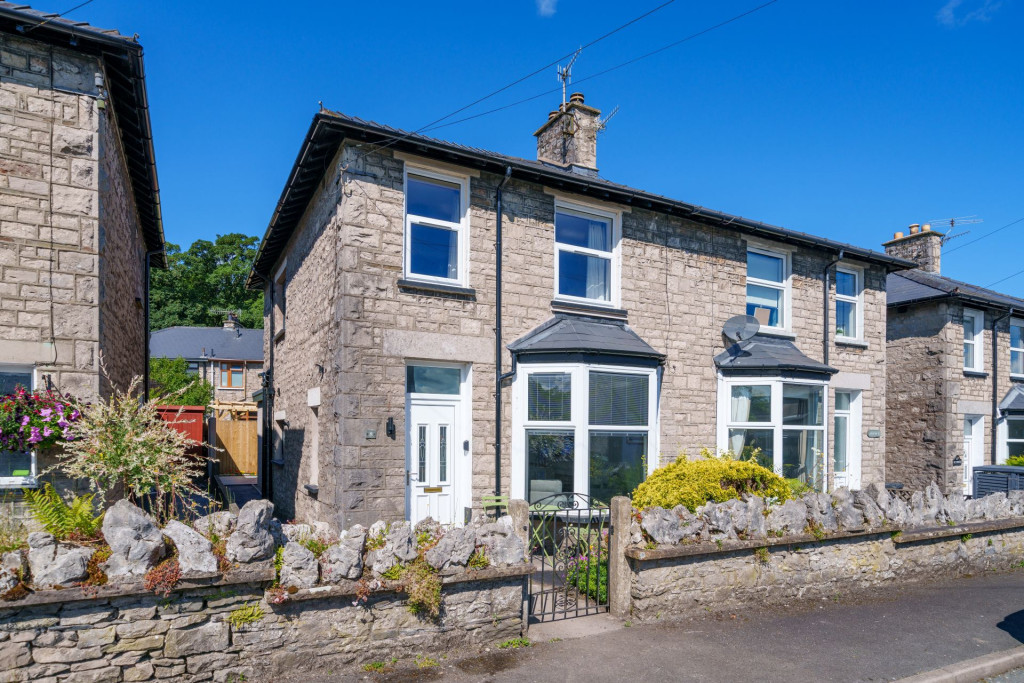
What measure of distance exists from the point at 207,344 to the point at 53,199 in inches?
1452

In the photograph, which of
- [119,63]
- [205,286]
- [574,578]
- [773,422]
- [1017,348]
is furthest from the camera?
[205,286]

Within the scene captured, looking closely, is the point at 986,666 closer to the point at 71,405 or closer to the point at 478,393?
the point at 478,393

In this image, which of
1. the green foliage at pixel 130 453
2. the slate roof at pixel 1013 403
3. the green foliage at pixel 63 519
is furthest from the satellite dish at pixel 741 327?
the slate roof at pixel 1013 403

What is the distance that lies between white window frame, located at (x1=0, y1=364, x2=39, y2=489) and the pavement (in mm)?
3683

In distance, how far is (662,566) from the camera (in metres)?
6.71

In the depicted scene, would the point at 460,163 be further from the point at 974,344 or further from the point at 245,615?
the point at 974,344

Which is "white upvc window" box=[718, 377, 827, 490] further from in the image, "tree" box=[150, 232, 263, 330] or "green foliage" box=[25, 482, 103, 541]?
"tree" box=[150, 232, 263, 330]

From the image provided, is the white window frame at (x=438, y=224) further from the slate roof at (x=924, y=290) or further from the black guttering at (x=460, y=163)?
the slate roof at (x=924, y=290)

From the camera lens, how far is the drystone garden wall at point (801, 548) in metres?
6.71

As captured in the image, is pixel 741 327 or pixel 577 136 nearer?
pixel 741 327

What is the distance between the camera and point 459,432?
375 inches

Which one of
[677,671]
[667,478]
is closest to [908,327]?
[667,478]

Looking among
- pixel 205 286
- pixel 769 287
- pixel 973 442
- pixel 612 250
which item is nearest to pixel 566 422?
pixel 612 250

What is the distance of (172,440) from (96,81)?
398 cm
